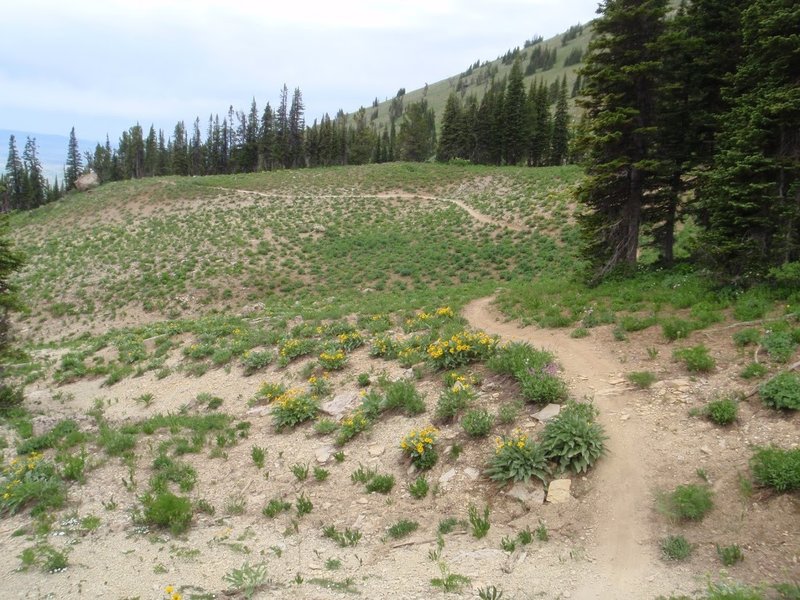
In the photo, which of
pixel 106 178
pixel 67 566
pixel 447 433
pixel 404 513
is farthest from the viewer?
pixel 106 178

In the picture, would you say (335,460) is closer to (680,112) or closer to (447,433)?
(447,433)

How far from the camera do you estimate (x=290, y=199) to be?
49812 mm

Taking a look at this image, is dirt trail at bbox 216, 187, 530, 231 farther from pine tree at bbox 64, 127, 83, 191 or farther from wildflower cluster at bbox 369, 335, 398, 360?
pine tree at bbox 64, 127, 83, 191

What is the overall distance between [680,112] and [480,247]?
18257 mm

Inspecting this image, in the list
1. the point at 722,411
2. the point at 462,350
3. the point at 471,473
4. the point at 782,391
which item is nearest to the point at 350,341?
the point at 462,350

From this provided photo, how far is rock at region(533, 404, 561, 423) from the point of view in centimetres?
850

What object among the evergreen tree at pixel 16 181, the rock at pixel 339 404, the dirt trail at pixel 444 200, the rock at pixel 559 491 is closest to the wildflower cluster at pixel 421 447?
the rock at pixel 559 491

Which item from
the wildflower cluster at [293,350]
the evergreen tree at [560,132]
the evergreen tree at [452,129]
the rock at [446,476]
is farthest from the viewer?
the evergreen tree at [452,129]

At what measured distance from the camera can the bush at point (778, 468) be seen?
19.8ft

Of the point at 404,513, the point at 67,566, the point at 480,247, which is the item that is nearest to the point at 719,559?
the point at 404,513

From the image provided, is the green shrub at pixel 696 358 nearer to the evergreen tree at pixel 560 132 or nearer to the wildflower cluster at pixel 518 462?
the wildflower cluster at pixel 518 462

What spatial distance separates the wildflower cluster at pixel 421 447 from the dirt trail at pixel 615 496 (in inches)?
106

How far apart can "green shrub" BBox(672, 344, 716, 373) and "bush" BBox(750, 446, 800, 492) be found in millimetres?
2564

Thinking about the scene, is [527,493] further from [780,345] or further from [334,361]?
[334,361]
